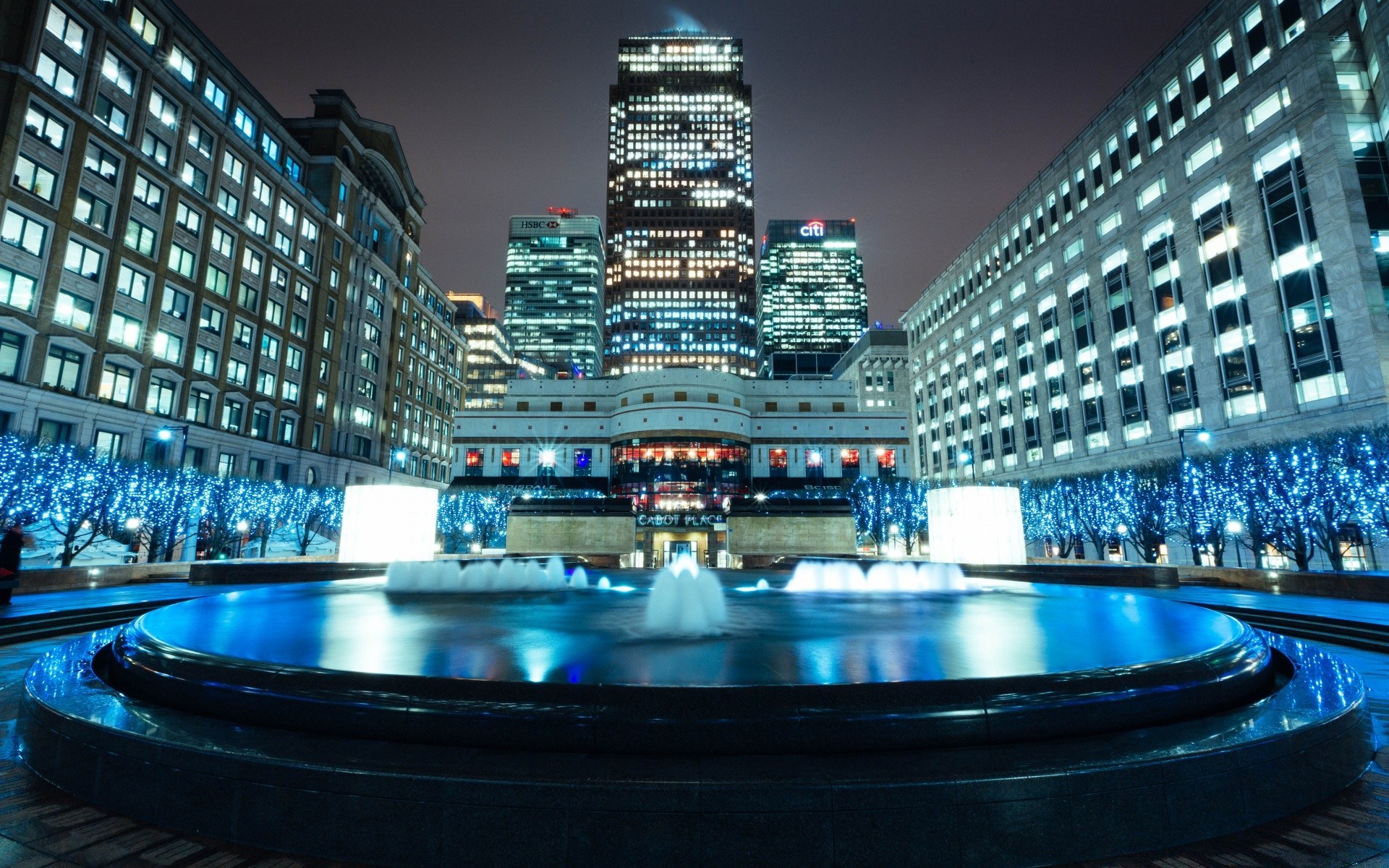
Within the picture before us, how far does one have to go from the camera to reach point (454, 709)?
15.1 ft

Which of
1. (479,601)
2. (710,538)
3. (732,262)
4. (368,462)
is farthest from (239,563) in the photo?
(732,262)

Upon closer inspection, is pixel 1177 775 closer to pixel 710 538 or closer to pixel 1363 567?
pixel 1363 567

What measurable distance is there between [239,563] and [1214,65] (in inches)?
2797

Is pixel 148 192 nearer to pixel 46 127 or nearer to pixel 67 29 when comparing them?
pixel 46 127

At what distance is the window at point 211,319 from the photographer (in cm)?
4728

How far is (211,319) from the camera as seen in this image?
4831 centimetres

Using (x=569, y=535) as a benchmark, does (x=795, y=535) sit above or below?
below

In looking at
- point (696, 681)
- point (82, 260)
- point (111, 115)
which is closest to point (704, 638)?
point (696, 681)

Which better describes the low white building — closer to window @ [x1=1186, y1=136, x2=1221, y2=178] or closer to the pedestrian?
window @ [x1=1186, y1=136, x2=1221, y2=178]

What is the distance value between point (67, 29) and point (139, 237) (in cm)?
1255

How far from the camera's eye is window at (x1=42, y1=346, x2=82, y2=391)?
118 ft

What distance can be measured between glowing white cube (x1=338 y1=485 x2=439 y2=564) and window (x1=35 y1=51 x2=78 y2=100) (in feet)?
124

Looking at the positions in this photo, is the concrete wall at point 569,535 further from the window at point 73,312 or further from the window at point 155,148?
Result: the window at point 155,148

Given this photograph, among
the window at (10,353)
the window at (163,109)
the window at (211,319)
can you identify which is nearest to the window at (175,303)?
the window at (211,319)
